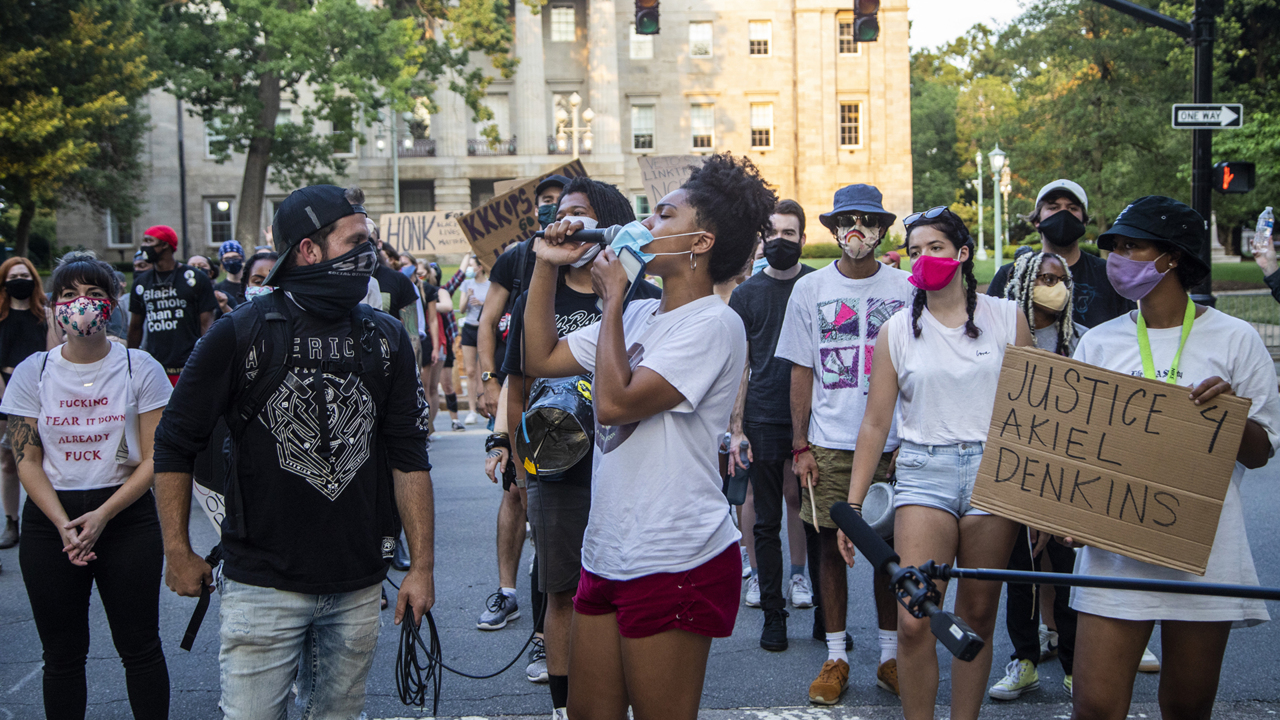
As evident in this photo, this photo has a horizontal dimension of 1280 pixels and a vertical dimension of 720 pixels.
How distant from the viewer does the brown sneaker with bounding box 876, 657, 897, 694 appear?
4.63 metres

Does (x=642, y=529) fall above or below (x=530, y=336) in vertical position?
below

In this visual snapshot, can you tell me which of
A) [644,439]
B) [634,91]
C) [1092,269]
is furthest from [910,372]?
[634,91]

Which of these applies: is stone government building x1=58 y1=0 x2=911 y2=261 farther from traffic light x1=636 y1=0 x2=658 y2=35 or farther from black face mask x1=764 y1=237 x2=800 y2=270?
black face mask x1=764 y1=237 x2=800 y2=270

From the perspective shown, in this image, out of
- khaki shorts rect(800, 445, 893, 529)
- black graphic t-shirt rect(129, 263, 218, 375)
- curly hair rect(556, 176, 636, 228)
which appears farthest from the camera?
black graphic t-shirt rect(129, 263, 218, 375)

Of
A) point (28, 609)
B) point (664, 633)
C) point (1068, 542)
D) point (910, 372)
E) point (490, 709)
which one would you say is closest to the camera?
point (664, 633)

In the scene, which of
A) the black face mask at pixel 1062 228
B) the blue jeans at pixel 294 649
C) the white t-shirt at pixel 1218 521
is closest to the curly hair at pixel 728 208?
the white t-shirt at pixel 1218 521

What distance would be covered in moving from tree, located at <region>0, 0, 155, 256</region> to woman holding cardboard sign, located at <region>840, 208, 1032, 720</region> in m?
26.5

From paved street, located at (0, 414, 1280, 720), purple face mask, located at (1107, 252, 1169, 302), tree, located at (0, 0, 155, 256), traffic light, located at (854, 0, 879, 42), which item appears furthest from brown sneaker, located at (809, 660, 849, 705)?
tree, located at (0, 0, 155, 256)

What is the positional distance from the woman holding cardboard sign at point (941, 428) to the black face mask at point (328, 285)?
2.05 metres

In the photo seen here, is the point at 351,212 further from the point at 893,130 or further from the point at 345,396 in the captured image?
the point at 893,130

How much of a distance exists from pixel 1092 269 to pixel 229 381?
4.25m

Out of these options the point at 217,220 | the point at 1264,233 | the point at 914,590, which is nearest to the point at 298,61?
the point at 217,220

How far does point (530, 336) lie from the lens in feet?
10.8

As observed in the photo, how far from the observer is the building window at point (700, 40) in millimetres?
51812
